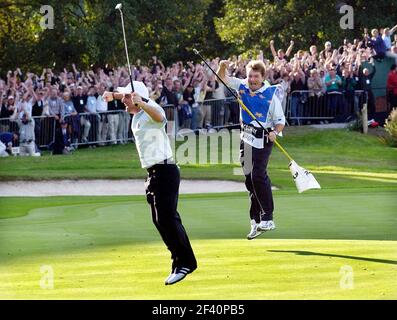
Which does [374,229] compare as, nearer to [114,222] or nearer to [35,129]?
[114,222]

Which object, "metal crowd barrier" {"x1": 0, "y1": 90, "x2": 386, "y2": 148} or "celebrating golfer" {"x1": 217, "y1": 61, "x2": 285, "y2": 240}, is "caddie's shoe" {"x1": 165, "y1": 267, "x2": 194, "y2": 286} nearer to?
"celebrating golfer" {"x1": 217, "y1": 61, "x2": 285, "y2": 240}

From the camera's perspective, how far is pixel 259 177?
49.6 ft

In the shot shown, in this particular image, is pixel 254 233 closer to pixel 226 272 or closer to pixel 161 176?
pixel 226 272

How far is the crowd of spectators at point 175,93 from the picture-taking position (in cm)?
3042

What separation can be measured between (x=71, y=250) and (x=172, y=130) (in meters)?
18.5

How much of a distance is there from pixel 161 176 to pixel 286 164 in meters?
19.1

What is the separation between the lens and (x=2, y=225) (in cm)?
1773

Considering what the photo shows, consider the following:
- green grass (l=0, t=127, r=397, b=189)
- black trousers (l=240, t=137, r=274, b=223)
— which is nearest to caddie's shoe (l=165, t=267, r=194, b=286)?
black trousers (l=240, t=137, r=274, b=223)

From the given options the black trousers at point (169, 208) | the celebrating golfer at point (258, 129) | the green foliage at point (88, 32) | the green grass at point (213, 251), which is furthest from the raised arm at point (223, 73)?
the green foliage at point (88, 32)

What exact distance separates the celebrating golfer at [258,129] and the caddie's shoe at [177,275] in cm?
335

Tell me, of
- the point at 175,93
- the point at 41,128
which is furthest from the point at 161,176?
the point at 175,93

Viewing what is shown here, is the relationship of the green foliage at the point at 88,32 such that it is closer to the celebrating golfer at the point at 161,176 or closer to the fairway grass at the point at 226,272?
the fairway grass at the point at 226,272

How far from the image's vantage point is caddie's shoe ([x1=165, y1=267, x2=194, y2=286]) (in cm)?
1141

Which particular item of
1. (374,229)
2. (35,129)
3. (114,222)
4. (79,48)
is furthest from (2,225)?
(79,48)
